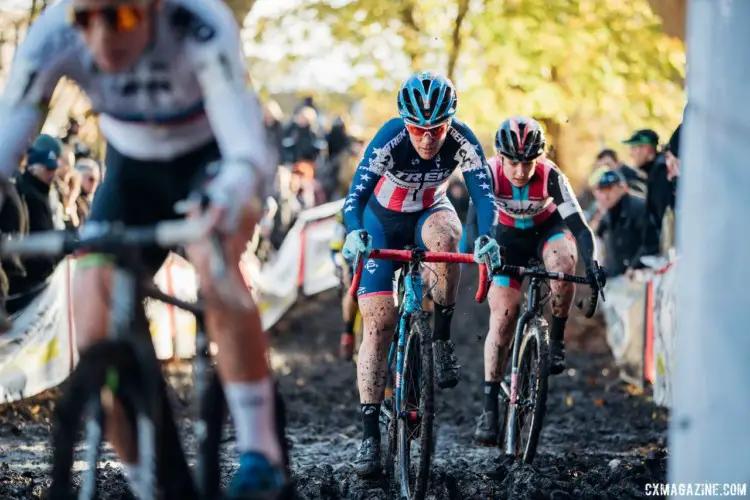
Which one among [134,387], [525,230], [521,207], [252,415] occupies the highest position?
[521,207]

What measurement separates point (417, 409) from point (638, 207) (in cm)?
737

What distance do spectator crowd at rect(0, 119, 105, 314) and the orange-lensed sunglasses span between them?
3500mm

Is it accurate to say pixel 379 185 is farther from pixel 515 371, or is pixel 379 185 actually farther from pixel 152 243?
pixel 152 243

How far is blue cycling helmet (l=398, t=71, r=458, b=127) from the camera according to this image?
7.46m

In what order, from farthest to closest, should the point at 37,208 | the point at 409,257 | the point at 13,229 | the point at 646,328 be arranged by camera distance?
the point at 646,328, the point at 37,208, the point at 13,229, the point at 409,257

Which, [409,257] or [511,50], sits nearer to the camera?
[409,257]

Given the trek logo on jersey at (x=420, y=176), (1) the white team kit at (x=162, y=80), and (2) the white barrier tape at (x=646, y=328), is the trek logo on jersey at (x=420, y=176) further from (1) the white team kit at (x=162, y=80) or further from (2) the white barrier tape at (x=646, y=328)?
(2) the white barrier tape at (x=646, y=328)

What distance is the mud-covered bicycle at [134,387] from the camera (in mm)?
4281

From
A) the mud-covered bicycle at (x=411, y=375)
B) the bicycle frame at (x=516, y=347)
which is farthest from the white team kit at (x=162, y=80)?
the bicycle frame at (x=516, y=347)

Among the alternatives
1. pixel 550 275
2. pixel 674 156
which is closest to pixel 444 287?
pixel 550 275

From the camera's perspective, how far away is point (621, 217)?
46.1ft

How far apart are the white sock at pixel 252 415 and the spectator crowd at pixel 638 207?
7913 millimetres

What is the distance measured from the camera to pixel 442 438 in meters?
9.78

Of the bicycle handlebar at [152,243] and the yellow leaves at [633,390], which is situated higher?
the bicycle handlebar at [152,243]
